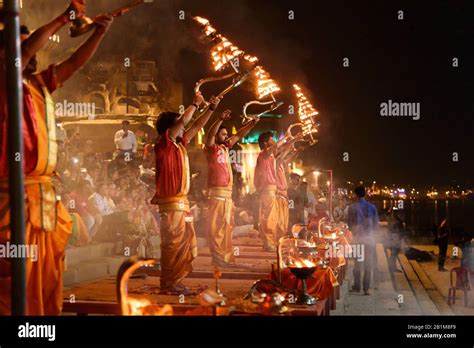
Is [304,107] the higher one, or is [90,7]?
[90,7]

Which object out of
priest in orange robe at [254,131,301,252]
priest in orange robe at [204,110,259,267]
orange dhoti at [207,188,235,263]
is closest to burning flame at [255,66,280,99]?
priest in orange robe at [254,131,301,252]

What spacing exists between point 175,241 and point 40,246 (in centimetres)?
264

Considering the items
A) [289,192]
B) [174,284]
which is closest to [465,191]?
[289,192]

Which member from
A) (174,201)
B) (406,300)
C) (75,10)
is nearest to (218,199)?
(174,201)

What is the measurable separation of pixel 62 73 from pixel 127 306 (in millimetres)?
1904

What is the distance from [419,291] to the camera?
47.3 feet

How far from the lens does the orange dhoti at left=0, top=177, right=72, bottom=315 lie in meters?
4.34

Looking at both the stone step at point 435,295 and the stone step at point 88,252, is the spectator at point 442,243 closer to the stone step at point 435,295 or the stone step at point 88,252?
the stone step at point 435,295

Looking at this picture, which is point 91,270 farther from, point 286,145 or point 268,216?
point 286,145

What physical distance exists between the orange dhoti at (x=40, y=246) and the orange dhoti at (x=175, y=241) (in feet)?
7.46

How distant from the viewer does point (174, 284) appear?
23.5 ft

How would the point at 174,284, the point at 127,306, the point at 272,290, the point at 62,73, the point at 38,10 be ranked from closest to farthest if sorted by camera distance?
the point at 127,306 → the point at 62,73 → the point at 272,290 → the point at 174,284 → the point at 38,10

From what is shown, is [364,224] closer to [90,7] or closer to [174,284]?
[174,284]

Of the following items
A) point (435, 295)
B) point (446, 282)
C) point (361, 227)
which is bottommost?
point (446, 282)
